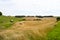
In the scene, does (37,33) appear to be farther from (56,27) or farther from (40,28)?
(56,27)

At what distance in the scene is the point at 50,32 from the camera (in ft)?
96.5

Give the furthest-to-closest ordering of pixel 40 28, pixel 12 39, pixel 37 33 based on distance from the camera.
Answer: pixel 40 28 < pixel 37 33 < pixel 12 39

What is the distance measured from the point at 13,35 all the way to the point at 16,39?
79 cm

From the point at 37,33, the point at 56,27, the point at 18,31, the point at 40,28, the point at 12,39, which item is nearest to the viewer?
the point at 12,39

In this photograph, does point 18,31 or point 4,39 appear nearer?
point 4,39

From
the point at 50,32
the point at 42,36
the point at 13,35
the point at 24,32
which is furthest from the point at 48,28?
the point at 13,35

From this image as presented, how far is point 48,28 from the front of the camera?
30.6 m

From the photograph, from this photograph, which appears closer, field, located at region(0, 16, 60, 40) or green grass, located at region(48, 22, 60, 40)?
field, located at region(0, 16, 60, 40)

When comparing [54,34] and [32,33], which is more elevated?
[32,33]

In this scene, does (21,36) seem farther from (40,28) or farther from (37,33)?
(40,28)

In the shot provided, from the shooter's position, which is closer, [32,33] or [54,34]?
[32,33]

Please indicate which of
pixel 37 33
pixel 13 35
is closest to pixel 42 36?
pixel 37 33

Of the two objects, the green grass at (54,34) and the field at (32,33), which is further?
the green grass at (54,34)

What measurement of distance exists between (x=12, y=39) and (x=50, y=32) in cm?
757
